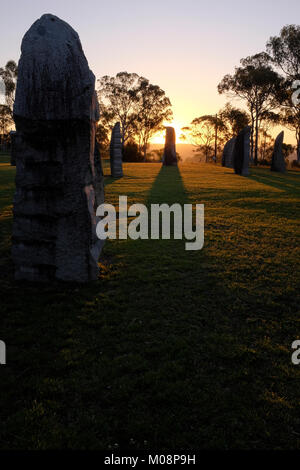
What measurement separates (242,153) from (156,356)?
22719 mm

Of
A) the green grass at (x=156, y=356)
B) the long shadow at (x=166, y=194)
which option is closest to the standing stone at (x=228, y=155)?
the long shadow at (x=166, y=194)

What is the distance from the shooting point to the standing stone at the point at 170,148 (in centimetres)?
3048

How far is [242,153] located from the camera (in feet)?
77.8

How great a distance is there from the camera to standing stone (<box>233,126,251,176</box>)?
23047mm

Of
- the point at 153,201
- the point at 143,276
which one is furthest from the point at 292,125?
the point at 143,276

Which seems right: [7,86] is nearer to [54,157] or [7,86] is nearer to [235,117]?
[235,117]

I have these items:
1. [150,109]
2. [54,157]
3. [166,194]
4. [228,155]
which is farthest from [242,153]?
[150,109]

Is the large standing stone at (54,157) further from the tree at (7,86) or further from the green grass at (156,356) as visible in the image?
the tree at (7,86)

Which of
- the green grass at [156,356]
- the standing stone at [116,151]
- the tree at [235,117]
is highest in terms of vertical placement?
the tree at [235,117]

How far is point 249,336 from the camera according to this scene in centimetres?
377

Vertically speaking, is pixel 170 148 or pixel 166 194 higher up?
pixel 170 148

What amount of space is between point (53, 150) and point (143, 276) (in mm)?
2505

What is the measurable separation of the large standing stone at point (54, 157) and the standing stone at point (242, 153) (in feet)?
66.8

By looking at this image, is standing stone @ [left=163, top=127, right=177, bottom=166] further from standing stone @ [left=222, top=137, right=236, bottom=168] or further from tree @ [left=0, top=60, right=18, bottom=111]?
tree @ [left=0, top=60, right=18, bottom=111]
